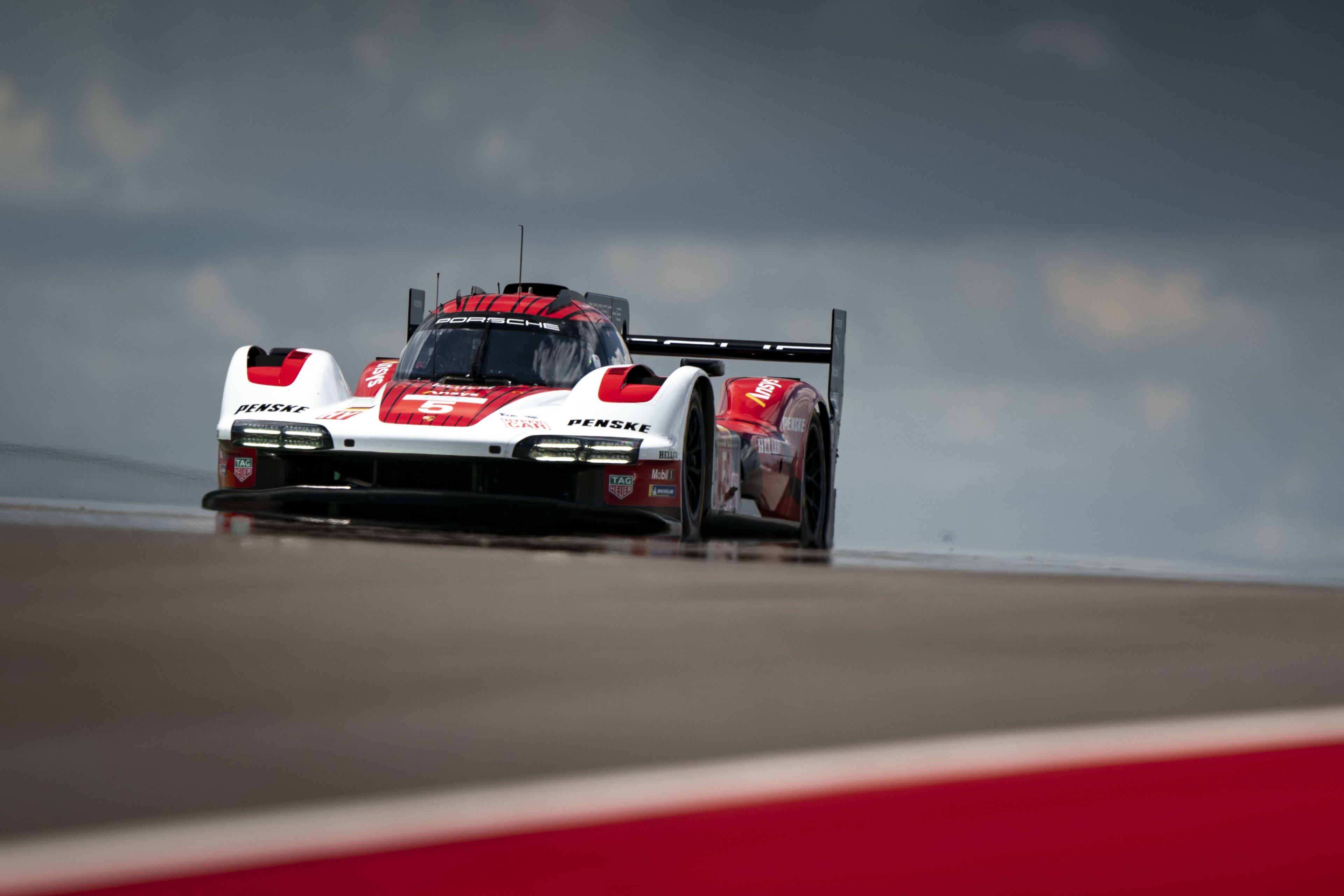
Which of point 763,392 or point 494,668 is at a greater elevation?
point 763,392

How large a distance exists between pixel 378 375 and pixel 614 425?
2.73 m

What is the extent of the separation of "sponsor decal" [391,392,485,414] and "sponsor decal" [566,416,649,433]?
552mm

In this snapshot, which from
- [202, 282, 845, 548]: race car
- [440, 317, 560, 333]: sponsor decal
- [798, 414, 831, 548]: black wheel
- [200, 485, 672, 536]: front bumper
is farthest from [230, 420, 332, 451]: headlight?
[798, 414, 831, 548]: black wheel

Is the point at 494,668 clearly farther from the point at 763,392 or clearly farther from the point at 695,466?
the point at 763,392

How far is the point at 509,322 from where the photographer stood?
24.9 ft

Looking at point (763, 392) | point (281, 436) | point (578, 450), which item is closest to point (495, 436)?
point (578, 450)

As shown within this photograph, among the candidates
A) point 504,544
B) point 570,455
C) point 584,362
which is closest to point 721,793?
point 504,544

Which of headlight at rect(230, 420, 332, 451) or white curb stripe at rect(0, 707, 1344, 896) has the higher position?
headlight at rect(230, 420, 332, 451)

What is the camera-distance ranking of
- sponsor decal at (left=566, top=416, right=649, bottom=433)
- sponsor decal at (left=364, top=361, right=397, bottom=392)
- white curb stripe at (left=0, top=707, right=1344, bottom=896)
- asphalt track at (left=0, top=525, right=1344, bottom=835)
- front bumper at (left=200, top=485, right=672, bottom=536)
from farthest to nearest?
sponsor decal at (left=364, top=361, right=397, bottom=392)
sponsor decal at (left=566, top=416, right=649, bottom=433)
front bumper at (left=200, top=485, right=672, bottom=536)
asphalt track at (left=0, top=525, right=1344, bottom=835)
white curb stripe at (left=0, top=707, right=1344, bottom=896)

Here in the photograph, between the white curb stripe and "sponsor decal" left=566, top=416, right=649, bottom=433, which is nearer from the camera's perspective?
the white curb stripe

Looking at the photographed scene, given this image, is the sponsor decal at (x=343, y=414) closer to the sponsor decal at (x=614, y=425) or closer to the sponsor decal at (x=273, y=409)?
the sponsor decal at (x=273, y=409)

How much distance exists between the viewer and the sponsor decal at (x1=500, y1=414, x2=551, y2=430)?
6.25 metres

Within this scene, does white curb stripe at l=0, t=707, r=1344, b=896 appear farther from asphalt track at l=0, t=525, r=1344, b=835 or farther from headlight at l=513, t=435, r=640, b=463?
headlight at l=513, t=435, r=640, b=463

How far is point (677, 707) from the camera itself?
1312 mm
